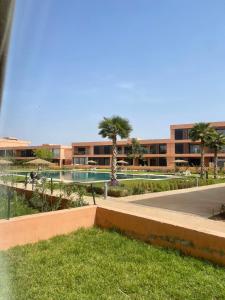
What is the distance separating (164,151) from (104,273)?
198 feet

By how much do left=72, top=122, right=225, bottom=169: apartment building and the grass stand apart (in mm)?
51727

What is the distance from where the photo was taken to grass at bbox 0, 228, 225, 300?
5.03 metres

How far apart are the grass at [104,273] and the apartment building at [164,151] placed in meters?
51.7

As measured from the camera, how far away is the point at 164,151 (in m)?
65.2

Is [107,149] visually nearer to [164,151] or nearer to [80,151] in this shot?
[80,151]

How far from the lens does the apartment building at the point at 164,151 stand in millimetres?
61469

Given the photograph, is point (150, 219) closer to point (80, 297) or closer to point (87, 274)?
point (87, 274)

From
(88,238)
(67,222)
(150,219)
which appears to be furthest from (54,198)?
(150,219)

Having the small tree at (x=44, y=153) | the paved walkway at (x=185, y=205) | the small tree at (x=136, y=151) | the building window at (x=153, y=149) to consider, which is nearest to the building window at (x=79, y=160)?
the small tree at (x=44, y=153)

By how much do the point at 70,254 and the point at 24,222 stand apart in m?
1.55

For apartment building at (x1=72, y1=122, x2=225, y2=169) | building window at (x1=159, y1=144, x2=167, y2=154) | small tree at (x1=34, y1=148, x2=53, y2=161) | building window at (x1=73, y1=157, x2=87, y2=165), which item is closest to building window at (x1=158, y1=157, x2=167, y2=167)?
apartment building at (x1=72, y1=122, x2=225, y2=169)

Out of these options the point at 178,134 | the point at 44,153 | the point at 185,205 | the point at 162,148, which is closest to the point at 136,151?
the point at 162,148

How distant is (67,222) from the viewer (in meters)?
8.71

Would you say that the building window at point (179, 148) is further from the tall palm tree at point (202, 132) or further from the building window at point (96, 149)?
the tall palm tree at point (202, 132)
